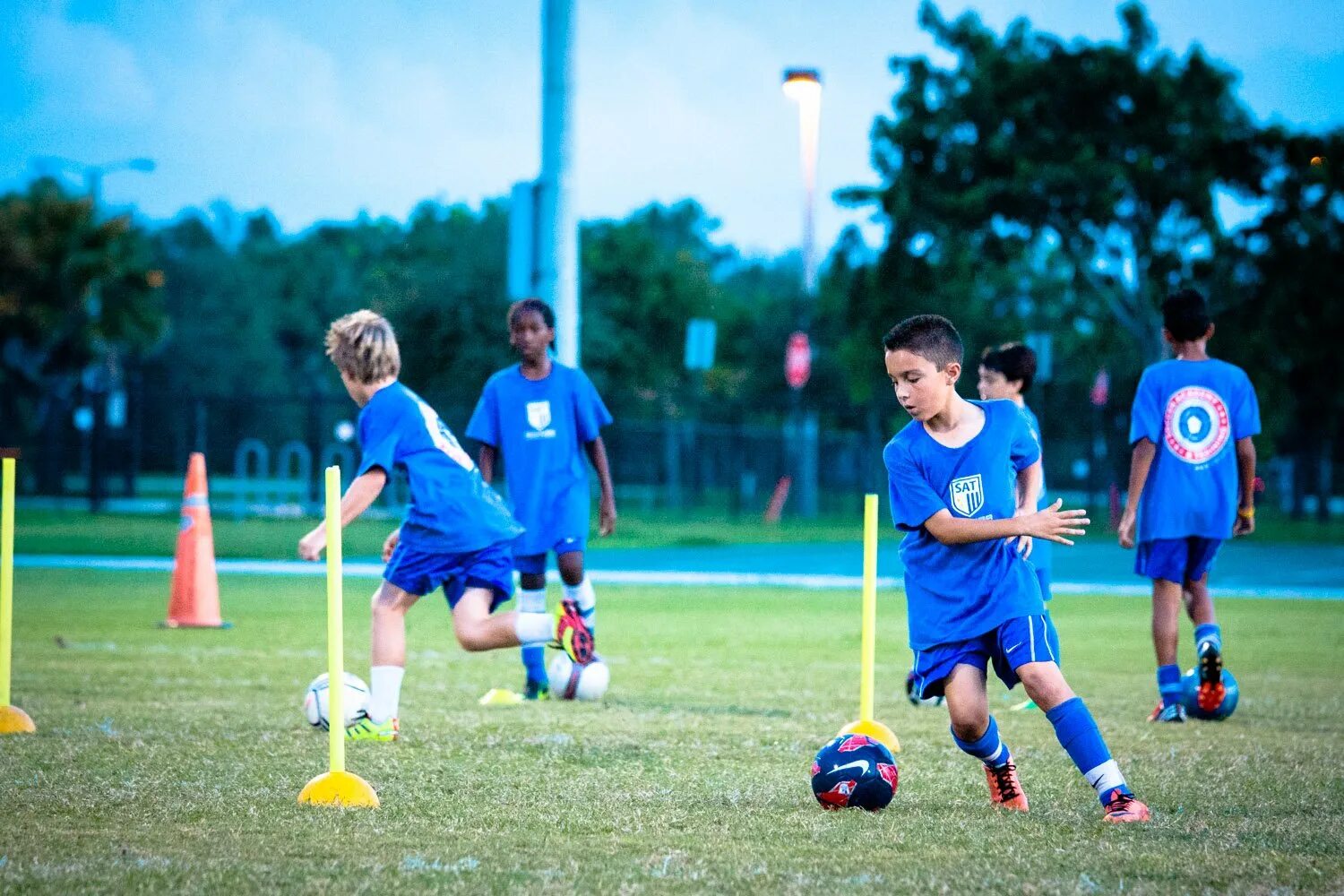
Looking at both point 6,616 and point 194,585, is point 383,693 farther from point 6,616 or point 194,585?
point 194,585

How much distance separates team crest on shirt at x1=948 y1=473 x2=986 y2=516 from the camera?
537 centimetres

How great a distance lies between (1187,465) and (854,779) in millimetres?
3758

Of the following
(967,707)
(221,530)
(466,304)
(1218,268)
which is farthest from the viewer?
(466,304)

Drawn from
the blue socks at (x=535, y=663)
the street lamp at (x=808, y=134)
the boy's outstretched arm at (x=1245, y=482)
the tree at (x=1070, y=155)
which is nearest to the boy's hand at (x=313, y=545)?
the blue socks at (x=535, y=663)

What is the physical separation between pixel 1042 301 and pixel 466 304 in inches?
1151

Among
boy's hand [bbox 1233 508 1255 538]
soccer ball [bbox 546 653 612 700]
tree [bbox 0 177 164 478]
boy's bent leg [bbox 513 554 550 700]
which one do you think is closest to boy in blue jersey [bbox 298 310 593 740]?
soccer ball [bbox 546 653 612 700]

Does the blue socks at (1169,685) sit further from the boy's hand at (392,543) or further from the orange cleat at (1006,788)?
the boy's hand at (392,543)

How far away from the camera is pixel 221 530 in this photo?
2931 centimetres

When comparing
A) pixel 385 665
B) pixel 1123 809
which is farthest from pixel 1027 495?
pixel 385 665

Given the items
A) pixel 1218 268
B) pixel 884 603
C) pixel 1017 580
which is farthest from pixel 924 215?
pixel 1017 580

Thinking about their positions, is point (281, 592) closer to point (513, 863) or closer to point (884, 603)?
point (884, 603)

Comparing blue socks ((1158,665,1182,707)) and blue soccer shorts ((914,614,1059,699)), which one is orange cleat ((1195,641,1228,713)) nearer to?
blue socks ((1158,665,1182,707))

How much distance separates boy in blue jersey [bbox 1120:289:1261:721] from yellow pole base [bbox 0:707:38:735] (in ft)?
17.6

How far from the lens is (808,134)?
29484mm
